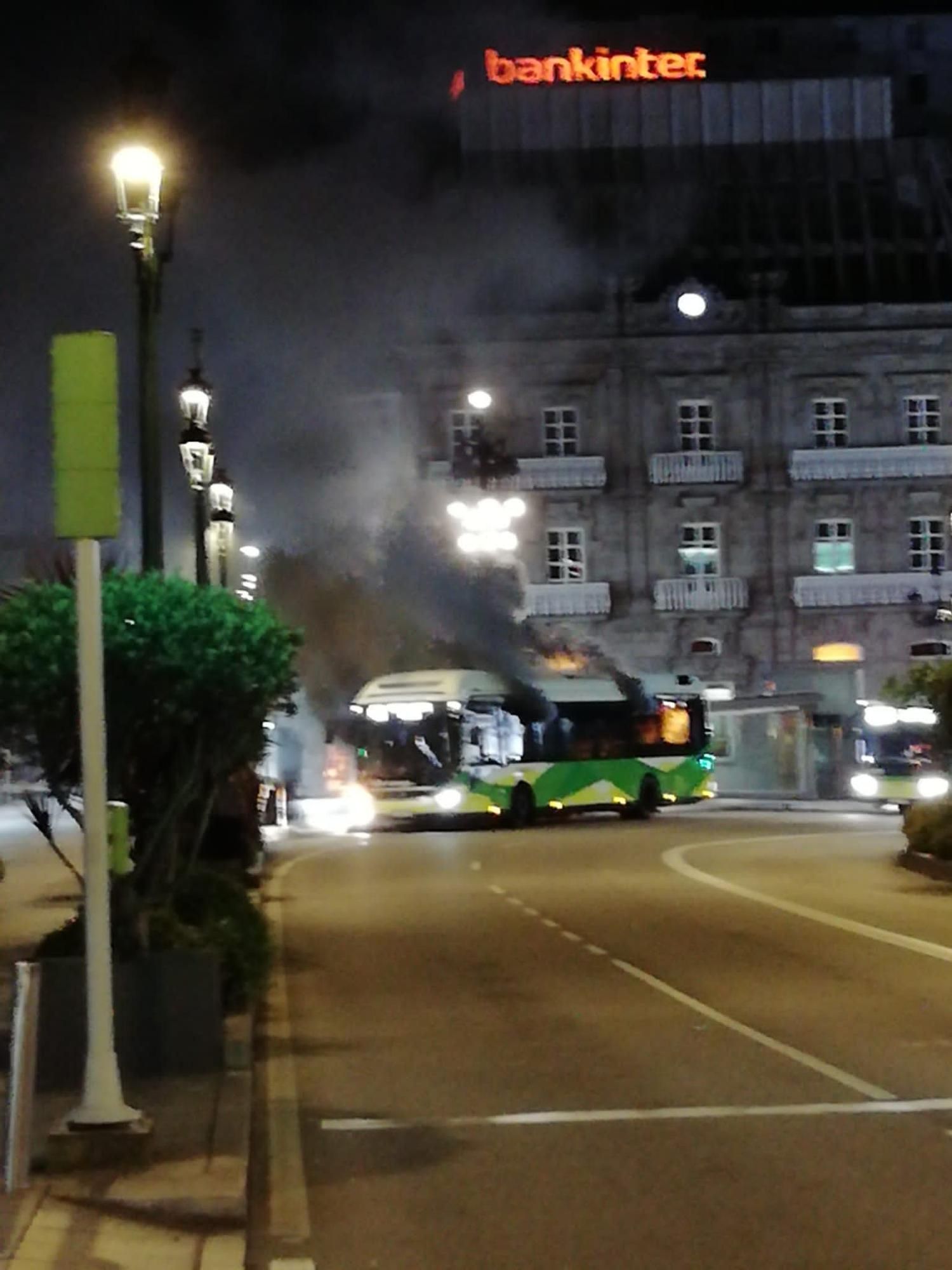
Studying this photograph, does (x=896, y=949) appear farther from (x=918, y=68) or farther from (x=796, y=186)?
(x=918, y=68)

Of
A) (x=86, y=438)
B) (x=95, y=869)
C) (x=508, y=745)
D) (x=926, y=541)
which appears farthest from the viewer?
(x=926, y=541)

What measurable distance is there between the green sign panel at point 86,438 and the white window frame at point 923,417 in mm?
53213

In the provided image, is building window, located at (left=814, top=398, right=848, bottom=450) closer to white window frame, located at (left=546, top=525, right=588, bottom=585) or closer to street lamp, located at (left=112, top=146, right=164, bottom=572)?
white window frame, located at (left=546, top=525, right=588, bottom=585)

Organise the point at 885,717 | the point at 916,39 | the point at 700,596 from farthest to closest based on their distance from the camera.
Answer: the point at 916,39 → the point at 700,596 → the point at 885,717

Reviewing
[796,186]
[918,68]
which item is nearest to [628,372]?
[796,186]

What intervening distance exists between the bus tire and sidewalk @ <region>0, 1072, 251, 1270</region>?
38.1 metres

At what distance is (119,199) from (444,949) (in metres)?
8.21

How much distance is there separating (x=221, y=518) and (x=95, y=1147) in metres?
19.0

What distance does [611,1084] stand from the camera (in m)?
12.2

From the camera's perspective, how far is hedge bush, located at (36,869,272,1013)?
12359 mm

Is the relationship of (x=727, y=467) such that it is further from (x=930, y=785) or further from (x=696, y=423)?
(x=930, y=785)

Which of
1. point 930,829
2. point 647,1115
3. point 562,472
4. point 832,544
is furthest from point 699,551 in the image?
point 647,1115

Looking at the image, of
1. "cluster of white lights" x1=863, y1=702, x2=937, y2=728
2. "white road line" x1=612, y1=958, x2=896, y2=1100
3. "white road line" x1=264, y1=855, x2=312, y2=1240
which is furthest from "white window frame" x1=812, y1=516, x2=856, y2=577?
"white road line" x1=264, y1=855, x2=312, y2=1240

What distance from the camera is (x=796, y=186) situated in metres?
65.8
